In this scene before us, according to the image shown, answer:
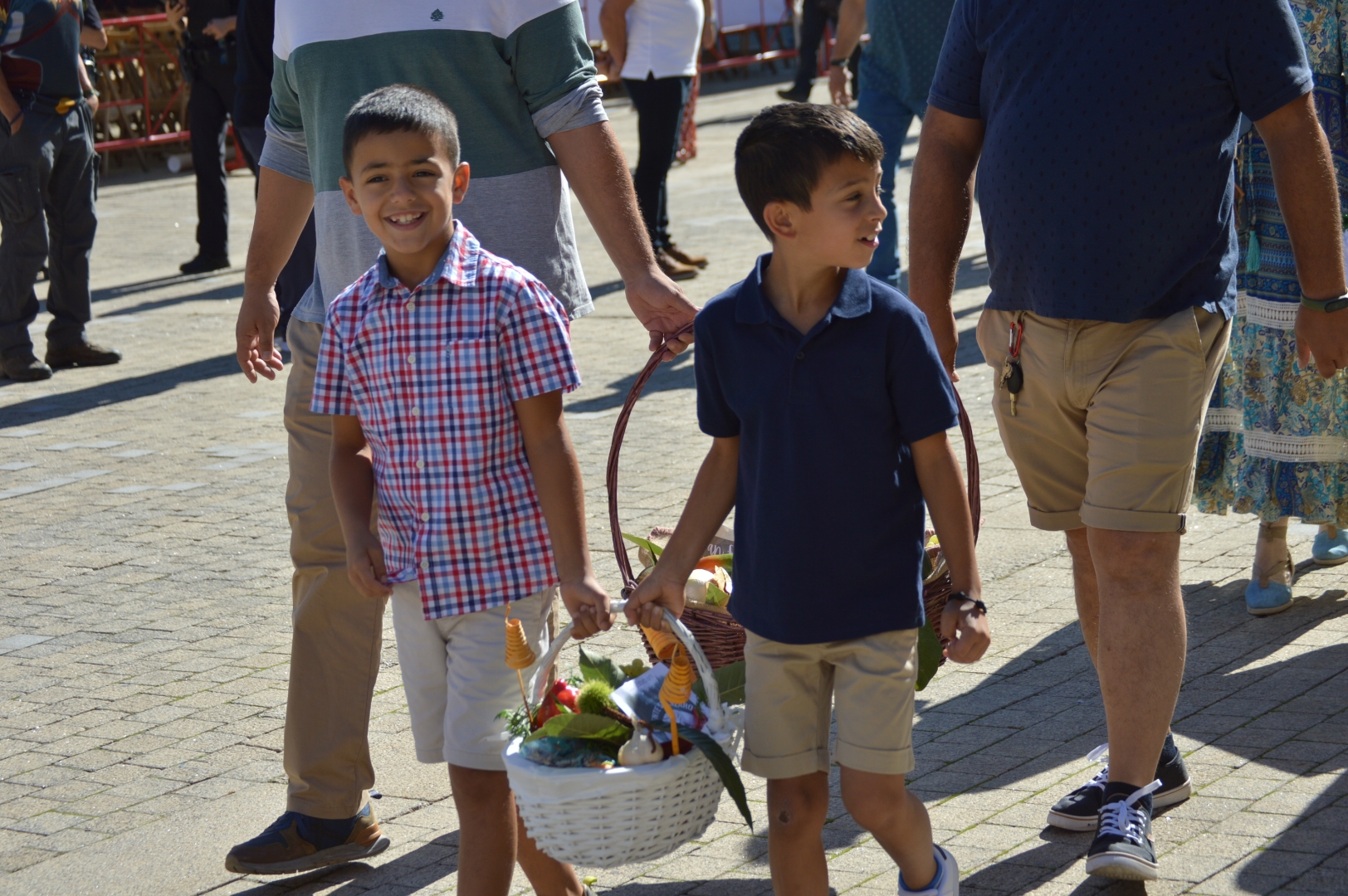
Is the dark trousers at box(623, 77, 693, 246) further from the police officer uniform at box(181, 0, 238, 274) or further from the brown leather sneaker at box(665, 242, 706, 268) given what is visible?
the police officer uniform at box(181, 0, 238, 274)

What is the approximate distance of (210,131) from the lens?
11328 mm

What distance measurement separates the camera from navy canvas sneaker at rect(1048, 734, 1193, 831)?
3.49 metres

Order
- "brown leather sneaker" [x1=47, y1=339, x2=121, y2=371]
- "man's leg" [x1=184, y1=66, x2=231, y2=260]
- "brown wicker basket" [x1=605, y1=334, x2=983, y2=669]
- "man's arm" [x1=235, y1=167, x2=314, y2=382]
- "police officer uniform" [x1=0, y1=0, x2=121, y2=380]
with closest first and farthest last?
"brown wicker basket" [x1=605, y1=334, x2=983, y2=669], "man's arm" [x1=235, y1=167, x2=314, y2=382], "police officer uniform" [x1=0, y1=0, x2=121, y2=380], "brown leather sneaker" [x1=47, y1=339, x2=121, y2=371], "man's leg" [x1=184, y1=66, x2=231, y2=260]

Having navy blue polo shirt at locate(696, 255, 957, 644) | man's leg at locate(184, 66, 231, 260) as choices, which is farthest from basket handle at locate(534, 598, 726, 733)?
man's leg at locate(184, 66, 231, 260)

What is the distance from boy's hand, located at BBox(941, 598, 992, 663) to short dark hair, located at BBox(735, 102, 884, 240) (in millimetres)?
729

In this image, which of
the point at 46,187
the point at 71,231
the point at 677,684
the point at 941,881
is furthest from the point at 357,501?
the point at 71,231

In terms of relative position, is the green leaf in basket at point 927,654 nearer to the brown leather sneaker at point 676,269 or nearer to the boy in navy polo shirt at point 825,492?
the boy in navy polo shirt at point 825,492

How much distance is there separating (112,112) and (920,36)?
13.2 m

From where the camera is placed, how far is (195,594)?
5566 mm

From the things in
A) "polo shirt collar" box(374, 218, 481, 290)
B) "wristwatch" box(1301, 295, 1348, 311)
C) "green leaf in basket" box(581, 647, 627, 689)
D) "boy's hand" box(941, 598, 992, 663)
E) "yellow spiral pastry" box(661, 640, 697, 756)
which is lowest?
"green leaf in basket" box(581, 647, 627, 689)

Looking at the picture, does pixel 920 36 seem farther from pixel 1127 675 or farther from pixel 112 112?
pixel 112 112

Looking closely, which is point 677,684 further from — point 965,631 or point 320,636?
point 320,636

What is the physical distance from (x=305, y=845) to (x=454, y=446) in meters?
1.14

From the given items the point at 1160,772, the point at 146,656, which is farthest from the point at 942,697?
the point at 146,656
